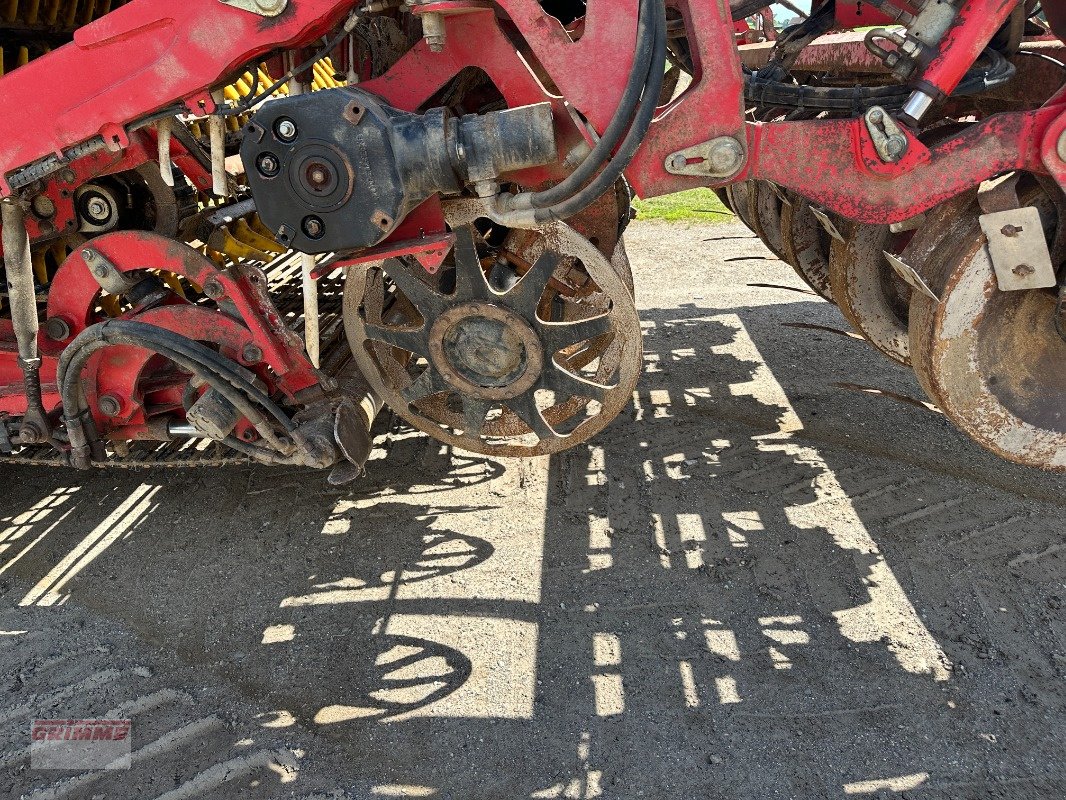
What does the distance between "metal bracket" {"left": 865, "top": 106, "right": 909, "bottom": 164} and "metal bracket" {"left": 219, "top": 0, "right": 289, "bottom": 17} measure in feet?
4.72

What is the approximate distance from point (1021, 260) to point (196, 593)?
8.94 feet

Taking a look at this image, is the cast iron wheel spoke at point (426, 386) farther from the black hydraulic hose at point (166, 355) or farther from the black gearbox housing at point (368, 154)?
the black gearbox housing at point (368, 154)

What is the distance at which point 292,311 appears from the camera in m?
3.96

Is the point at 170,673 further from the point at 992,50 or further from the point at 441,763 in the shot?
the point at 992,50

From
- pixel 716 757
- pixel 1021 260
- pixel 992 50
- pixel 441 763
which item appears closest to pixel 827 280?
pixel 992 50

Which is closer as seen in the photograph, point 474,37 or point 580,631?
point 474,37

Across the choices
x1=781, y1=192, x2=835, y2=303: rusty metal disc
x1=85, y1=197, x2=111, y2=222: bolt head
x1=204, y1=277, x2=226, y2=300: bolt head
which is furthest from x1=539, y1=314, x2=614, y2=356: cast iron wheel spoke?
x1=85, y1=197, x2=111, y2=222: bolt head

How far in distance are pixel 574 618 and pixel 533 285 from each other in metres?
1.05

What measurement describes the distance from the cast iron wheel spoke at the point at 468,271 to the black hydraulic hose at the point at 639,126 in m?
0.46

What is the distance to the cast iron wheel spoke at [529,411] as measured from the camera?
263cm

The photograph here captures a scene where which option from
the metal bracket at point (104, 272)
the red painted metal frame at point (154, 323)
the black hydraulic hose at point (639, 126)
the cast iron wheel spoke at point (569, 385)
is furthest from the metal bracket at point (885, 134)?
the metal bracket at point (104, 272)

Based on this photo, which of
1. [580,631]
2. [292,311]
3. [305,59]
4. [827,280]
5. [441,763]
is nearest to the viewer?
[441,763]

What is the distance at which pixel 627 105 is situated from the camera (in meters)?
1.94

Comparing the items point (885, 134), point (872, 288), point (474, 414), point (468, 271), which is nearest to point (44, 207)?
point (468, 271)
